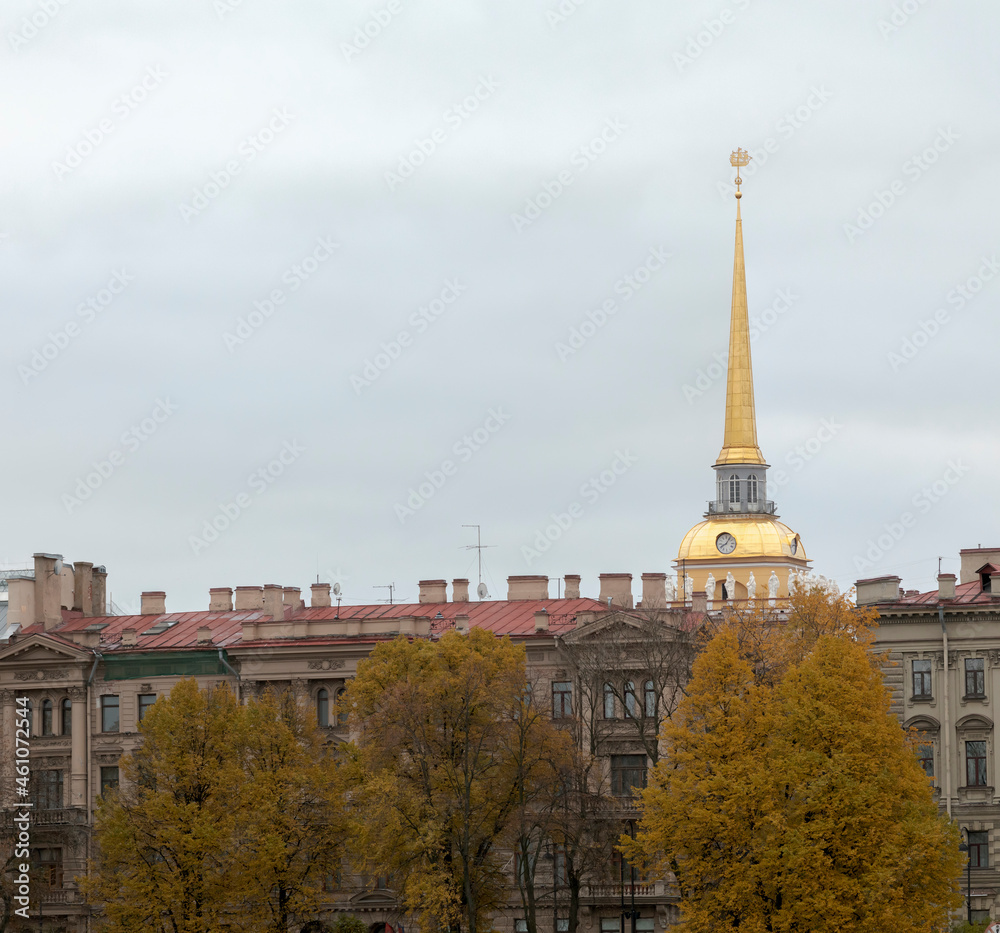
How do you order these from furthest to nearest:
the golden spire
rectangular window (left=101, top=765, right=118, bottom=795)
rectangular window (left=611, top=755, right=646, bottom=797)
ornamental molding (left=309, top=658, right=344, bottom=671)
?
the golden spire
rectangular window (left=101, top=765, right=118, bottom=795)
ornamental molding (left=309, top=658, right=344, bottom=671)
rectangular window (left=611, top=755, right=646, bottom=797)

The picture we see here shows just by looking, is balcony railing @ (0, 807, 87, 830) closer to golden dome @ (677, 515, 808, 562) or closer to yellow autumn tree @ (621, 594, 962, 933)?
yellow autumn tree @ (621, 594, 962, 933)

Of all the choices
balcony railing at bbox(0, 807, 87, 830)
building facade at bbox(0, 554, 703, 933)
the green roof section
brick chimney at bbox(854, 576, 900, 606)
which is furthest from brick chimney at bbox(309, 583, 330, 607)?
brick chimney at bbox(854, 576, 900, 606)

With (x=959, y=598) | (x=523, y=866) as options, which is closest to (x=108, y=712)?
(x=523, y=866)

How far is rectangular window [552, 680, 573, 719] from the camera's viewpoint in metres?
83.6

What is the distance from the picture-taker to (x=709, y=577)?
148 m

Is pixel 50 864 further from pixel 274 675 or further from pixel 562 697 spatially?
pixel 562 697

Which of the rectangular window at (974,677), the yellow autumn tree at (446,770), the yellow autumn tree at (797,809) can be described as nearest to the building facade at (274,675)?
the yellow autumn tree at (446,770)

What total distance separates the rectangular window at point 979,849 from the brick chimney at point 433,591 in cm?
2388

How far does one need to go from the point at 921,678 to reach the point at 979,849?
627 cm

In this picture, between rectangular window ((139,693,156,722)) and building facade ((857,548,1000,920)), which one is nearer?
building facade ((857,548,1000,920))

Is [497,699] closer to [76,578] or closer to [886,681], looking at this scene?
[886,681]

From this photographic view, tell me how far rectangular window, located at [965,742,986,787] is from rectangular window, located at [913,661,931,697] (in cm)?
234

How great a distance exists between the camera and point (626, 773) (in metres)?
82.4

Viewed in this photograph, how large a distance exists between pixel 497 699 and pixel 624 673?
7035mm
